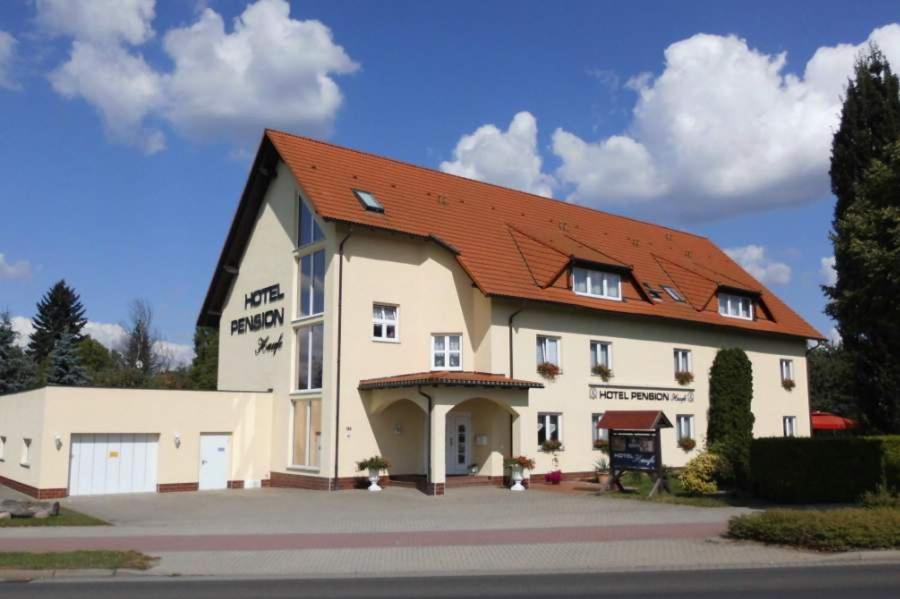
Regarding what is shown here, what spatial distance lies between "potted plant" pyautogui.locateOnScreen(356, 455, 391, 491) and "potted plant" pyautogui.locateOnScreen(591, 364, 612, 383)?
8.70 meters

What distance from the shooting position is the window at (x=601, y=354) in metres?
29.9

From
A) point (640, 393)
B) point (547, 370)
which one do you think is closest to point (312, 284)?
point (547, 370)

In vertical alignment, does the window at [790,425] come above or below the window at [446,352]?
below

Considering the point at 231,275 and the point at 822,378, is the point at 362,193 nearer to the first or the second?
the point at 231,275

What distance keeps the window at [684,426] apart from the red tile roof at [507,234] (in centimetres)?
385

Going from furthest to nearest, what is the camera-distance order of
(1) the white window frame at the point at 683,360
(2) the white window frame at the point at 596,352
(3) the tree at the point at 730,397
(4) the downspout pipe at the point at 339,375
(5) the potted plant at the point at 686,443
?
(1) the white window frame at the point at 683,360 → (3) the tree at the point at 730,397 → (5) the potted plant at the point at 686,443 → (2) the white window frame at the point at 596,352 → (4) the downspout pipe at the point at 339,375

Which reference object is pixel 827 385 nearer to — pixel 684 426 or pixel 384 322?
pixel 684 426

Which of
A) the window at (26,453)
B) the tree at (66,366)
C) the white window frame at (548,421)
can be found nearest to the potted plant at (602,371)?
the white window frame at (548,421)

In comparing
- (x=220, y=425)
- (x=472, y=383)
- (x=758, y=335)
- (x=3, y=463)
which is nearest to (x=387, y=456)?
(x=472, y=383)

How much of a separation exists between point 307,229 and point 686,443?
16417 mm

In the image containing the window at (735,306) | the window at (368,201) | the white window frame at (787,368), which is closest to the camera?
the window at (368,201)

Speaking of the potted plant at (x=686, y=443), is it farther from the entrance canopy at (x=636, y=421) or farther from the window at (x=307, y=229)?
the window at (x=307, y=229)

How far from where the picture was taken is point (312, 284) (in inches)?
1083

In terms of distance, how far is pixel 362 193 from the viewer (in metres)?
27.9
